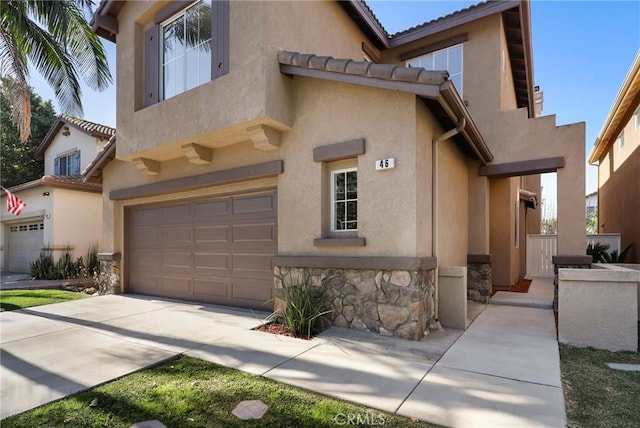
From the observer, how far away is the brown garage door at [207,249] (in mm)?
8000

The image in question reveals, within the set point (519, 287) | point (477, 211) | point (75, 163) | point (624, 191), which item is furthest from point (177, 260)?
point (624, 191)

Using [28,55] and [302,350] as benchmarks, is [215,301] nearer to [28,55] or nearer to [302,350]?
[302,350]

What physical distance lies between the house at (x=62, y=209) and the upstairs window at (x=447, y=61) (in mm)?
12697

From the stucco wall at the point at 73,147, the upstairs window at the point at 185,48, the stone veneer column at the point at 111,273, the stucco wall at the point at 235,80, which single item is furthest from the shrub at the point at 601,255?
the stucco wall at the point at 73,147

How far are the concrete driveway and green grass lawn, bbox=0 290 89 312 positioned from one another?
1471mm

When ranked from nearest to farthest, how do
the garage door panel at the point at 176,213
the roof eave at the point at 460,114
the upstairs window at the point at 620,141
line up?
the roof eave at the point at 460,114 < the garage door panel at the point at 176,213 < the upstairs window at the point at 620,141

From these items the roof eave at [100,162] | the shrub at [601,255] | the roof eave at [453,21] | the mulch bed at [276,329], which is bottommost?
the mulch bed at [276,329]

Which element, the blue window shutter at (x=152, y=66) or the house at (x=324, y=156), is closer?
the house at (x=324, y=156)

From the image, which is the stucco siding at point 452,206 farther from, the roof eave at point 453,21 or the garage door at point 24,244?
the garage door at point 24,244

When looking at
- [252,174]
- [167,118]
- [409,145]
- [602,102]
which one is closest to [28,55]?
[167,118]

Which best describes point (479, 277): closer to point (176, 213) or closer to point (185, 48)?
point (176, 213)

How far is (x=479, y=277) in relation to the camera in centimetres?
926

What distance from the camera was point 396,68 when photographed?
572 cm

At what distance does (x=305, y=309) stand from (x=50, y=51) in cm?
1154
